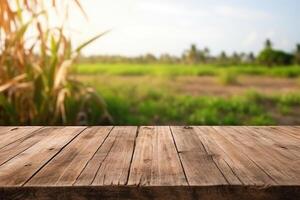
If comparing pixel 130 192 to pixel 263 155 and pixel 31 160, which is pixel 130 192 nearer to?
pixel 31 160

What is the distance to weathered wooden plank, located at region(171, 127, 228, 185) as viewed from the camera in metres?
0.98

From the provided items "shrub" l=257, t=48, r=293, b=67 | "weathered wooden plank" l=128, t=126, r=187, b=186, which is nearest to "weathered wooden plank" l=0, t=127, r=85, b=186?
"weathered wooden plank" l=128, t=126, r=187, b=186

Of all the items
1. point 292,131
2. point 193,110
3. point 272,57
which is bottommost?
point 272,57

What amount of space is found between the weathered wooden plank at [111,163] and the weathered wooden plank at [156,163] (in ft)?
0.07

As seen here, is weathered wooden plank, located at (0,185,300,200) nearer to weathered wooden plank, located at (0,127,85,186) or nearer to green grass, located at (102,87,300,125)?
weathered wooden plank, located at (0,127,85,186)

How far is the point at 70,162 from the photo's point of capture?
1.16 metres

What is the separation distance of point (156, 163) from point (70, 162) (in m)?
0.21

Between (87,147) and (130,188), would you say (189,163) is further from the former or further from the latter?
(87,147)

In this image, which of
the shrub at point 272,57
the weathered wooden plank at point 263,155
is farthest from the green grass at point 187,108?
the shrub at point 272,57

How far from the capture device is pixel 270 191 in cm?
96

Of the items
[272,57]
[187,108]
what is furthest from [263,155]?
[272,57]

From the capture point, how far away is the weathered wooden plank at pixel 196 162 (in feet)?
3.23

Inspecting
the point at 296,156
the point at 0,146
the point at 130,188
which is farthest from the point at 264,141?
the point at 0,146

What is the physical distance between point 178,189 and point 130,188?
0.32 feet
